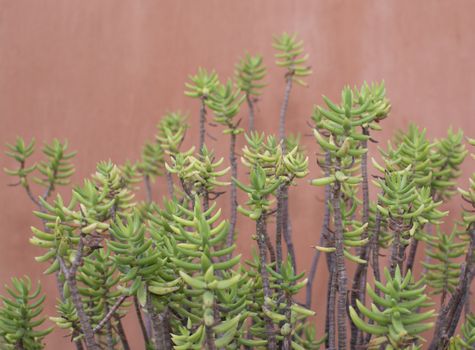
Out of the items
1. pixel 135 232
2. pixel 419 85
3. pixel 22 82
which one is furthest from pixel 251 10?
pixel 135 232

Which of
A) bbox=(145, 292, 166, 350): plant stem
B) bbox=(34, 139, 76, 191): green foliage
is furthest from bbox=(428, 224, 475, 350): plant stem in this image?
bbox=(34, 139, 76, 191): green foliage

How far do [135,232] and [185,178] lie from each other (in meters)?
0.14

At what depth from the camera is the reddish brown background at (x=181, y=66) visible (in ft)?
2.86

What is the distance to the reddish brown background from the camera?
0.87 metres

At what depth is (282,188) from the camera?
49 centimetres

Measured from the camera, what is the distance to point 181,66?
37.2 inches

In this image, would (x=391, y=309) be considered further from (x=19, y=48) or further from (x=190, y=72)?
(x=19, y=48)

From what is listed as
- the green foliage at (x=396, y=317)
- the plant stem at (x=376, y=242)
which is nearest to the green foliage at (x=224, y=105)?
the plant stem at (x=376, y=242)

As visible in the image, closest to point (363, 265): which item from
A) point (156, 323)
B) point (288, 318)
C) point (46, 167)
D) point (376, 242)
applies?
point (376, 242)

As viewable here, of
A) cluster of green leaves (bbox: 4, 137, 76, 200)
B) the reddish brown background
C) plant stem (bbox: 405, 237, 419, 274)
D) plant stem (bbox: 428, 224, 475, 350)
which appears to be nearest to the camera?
plant stem (bbox: 428, 224, 475, 350)

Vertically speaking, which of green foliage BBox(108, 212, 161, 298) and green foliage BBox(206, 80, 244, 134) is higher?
green foliage BBox(206, 80, 244, 134)

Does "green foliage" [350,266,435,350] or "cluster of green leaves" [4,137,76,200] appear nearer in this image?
"green foliage" [350,266,435,350]

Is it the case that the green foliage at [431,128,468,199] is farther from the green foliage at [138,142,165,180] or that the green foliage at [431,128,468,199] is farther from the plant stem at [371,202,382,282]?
the green foliage at [138,142,165,180]

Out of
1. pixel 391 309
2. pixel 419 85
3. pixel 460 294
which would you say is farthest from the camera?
pixel 419 85
